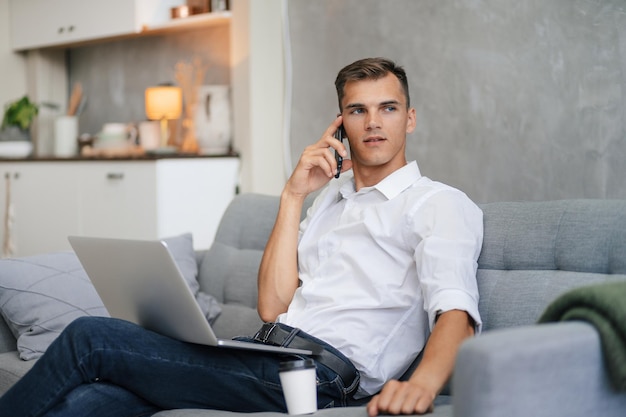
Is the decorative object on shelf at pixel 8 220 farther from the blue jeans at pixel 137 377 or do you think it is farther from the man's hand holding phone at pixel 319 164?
the blue jeans at pixel 137 377

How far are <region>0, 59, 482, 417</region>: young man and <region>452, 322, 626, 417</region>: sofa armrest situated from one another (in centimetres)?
35

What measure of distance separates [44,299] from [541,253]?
1.38m

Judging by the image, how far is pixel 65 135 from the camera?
5184mm

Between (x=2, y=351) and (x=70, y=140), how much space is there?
2.89 metres

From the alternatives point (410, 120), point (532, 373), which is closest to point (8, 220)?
point (410, 120)

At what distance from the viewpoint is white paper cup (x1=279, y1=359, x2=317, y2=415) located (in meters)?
1.57

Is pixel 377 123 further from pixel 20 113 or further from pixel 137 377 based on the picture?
pixel 20 113

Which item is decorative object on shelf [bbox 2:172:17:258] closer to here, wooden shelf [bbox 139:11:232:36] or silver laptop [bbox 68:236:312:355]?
wooden shelf [bbox 139:11:232:36]

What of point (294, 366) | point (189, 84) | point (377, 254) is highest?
point (189, 84)

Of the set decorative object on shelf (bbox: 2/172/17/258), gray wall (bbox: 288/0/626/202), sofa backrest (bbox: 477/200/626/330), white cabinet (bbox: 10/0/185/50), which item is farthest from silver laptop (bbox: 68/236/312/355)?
decorative object on shelf (bbox: 2/172/17/258)

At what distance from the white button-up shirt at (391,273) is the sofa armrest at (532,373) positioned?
542 mm

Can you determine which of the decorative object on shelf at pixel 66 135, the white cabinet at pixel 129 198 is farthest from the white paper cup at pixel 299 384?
the decorative object on shelf at pixel 66 135

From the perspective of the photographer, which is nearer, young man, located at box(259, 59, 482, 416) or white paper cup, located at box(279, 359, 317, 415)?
white paper cup, located at box(279, 359, 317, 415)

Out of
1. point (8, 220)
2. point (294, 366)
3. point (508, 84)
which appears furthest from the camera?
point (8, 220)
